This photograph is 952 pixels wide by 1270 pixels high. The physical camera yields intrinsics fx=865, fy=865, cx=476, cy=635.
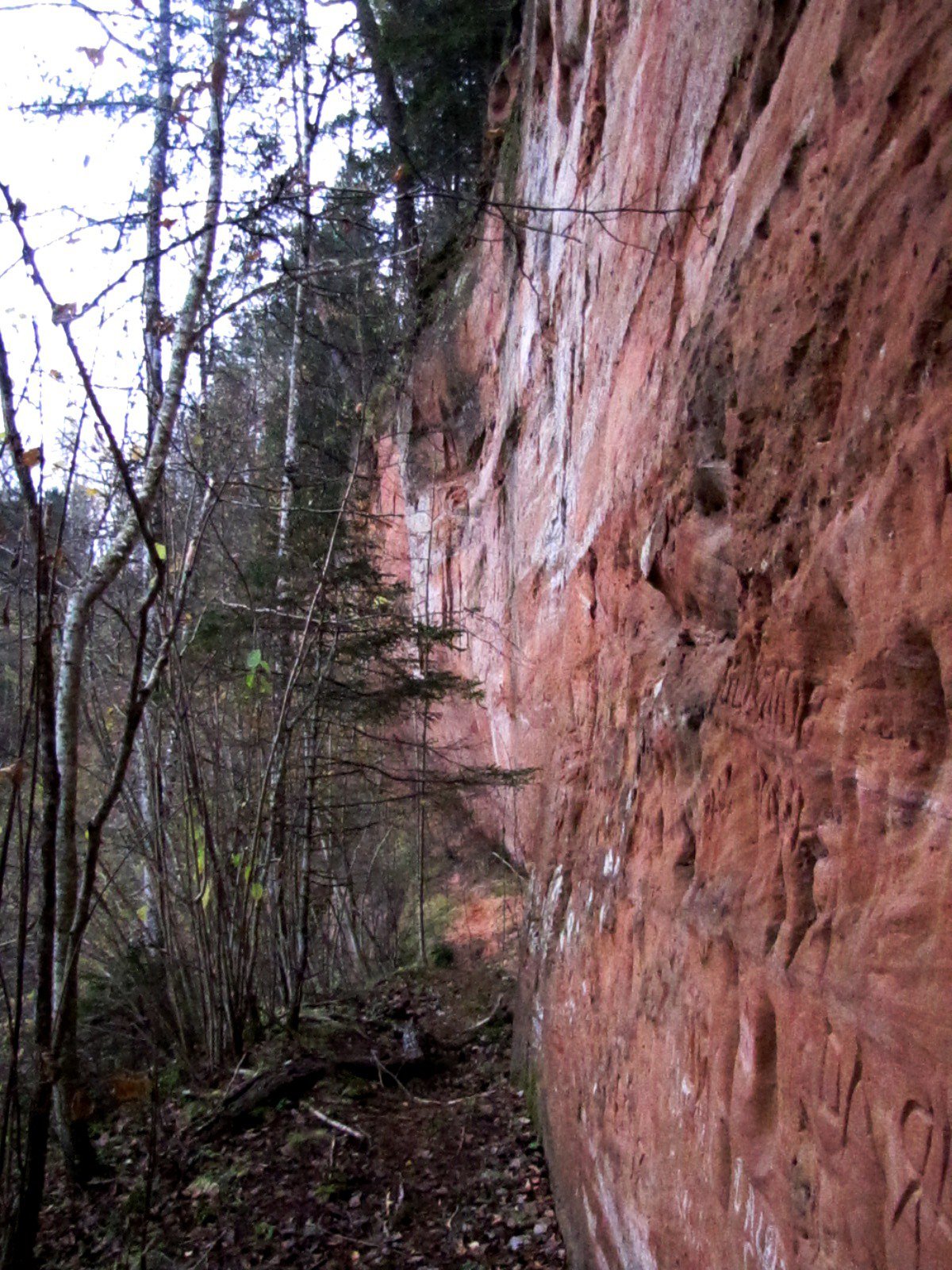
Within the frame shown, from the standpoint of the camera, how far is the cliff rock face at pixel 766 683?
171 cm

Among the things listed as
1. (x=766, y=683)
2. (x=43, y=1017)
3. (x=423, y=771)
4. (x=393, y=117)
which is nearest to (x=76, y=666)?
(x=43, y=1017)

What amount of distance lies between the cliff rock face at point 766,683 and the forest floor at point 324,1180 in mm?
469

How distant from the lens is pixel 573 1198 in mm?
3986

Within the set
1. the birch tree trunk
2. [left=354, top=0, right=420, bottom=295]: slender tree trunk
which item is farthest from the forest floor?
[left=354, top=0, right=420, bottom=295]: slender tree trunk

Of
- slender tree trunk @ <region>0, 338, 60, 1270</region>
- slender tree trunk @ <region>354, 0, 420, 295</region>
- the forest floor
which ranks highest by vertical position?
slender tree trunk @ <region>354, 0, 420, 295</region>

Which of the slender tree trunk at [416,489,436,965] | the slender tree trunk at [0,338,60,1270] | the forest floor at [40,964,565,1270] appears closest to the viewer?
the slender tree trunk at [0,338,60,1270]

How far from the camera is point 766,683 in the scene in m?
2.46

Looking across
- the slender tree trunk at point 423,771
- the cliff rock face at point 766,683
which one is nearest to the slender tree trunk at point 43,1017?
the cliff rock face at point 766,683

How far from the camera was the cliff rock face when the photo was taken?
1.71 m

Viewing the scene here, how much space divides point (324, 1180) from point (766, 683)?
3933 millimetres

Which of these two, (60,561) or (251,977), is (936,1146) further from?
(251,977)

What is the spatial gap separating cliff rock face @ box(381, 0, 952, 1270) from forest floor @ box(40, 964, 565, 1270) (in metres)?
0.47

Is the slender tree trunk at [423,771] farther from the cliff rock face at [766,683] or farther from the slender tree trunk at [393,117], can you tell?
the slender tree trunk at [393,117]

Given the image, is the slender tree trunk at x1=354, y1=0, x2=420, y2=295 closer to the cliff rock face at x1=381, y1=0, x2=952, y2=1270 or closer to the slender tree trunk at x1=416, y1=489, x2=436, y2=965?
the slender tree trunk at x1=416, y1=489, x2=436, y2=965
